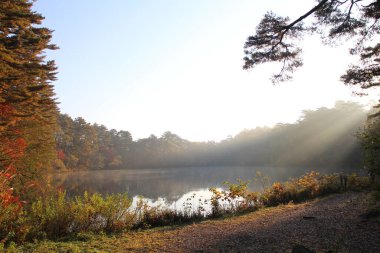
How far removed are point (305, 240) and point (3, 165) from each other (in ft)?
41.3

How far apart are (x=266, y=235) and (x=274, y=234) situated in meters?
0.15

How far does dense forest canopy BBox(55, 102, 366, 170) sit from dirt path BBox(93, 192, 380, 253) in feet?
59.8

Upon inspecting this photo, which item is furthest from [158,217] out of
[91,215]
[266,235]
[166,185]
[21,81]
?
[166,185]

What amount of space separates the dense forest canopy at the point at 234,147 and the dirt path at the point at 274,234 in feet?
59.8

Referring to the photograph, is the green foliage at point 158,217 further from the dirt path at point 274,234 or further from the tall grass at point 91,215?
the dirt path at point 274,234

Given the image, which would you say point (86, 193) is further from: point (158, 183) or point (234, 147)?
point (234, 147)

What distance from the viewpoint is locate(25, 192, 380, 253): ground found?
4.86 meters

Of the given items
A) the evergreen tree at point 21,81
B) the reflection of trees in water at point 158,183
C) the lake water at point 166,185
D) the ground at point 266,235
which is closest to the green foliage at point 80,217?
the ground at point 266,235

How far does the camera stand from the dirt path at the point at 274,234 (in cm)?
484

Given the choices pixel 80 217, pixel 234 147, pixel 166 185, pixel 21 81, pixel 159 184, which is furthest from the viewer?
pixel 234 147

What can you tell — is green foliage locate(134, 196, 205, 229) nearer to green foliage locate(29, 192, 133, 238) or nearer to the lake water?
green foliage locate(29, 192, 133, 238)

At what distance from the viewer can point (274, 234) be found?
18.9ft

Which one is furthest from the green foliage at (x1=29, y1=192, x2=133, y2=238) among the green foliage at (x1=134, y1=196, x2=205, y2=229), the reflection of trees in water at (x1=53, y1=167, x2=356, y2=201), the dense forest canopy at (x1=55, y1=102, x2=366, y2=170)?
the dense forest canopy at (x1=55, y1=102, x2=366, y2=170)

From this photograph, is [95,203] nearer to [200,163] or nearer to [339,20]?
[339,20]
